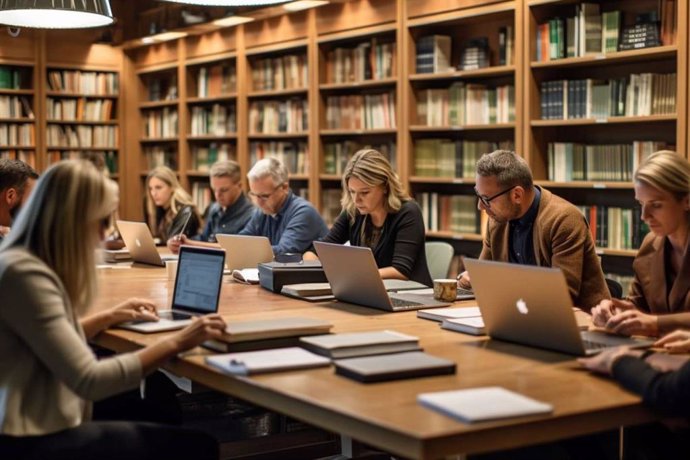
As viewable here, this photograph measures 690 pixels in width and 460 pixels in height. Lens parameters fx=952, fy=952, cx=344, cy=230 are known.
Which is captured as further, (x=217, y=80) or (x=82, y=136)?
(x=82, y=136)

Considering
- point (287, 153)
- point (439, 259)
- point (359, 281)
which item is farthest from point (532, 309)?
point (287, 153)

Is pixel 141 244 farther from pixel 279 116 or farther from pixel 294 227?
pixel 279 116

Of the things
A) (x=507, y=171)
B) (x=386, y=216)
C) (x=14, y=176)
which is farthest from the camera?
(x=386, y=216)

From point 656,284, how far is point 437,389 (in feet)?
3.64

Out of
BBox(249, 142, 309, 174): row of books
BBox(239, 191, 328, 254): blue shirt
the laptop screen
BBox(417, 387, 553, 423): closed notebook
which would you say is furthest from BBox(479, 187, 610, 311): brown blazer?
BBox(249, 142, 309, 174): row of books

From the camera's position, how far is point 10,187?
3.65 m

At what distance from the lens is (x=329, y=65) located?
698 cm

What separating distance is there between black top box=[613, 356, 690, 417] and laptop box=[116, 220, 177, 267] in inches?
122

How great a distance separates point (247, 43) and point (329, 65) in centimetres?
98

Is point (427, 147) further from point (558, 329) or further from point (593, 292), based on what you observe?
point (558, 329)

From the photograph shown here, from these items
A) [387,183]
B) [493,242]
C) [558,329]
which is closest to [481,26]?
[387,183]

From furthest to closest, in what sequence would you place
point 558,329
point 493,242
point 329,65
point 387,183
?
point 329,65, point 387,183, point 493,242, point 558,329

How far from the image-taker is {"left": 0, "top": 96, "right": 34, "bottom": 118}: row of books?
849 cm

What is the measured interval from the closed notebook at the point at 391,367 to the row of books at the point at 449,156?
12.5ft
